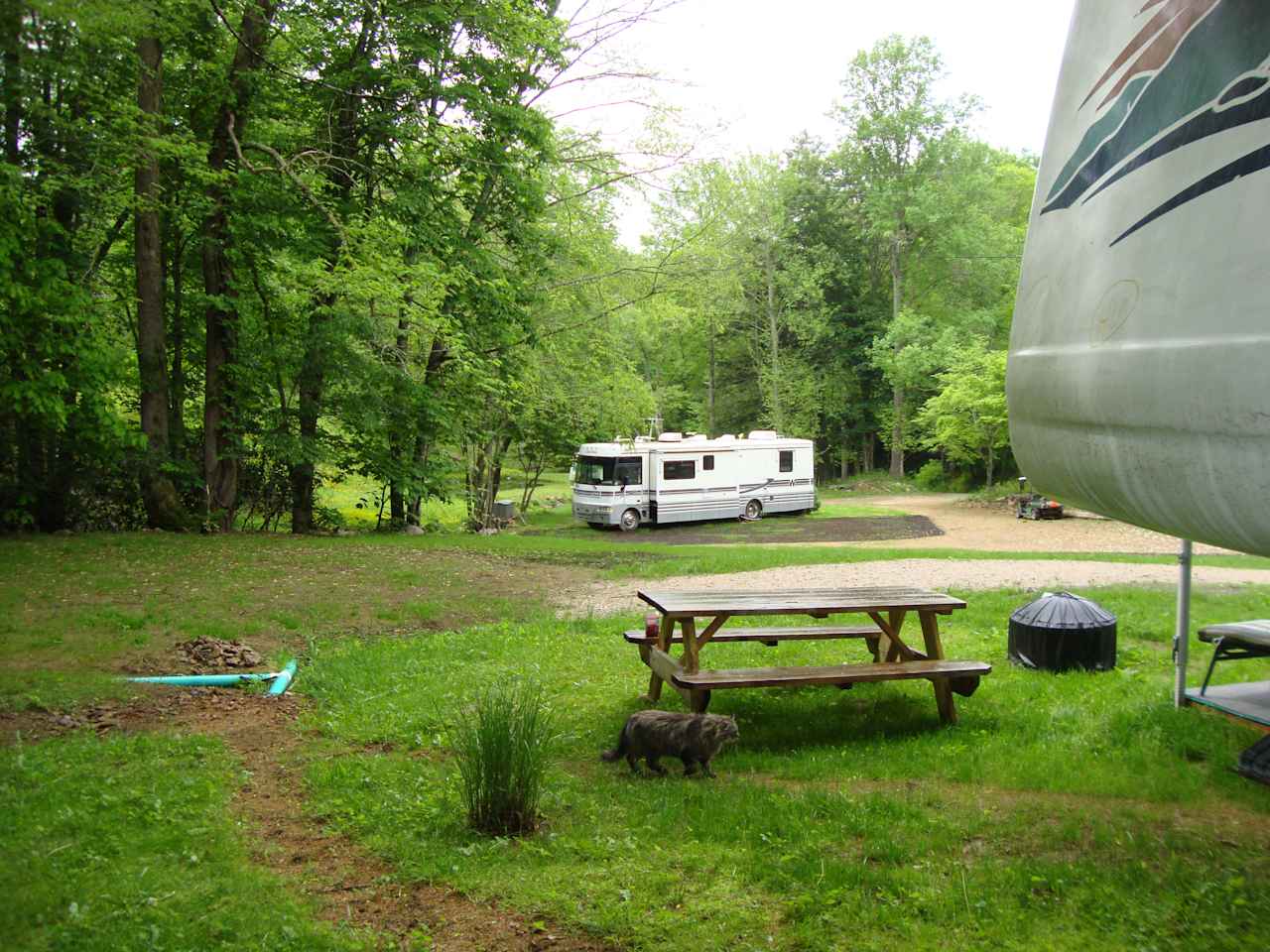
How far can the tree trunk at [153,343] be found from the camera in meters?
13.6

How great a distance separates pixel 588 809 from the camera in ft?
14.9

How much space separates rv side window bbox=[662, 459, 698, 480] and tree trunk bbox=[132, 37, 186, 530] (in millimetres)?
12962

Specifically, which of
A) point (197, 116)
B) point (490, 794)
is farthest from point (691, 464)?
point (490, 794)

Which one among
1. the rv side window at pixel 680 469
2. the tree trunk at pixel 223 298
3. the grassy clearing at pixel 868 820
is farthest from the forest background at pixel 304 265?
the grassy clearing at pixel 868 820

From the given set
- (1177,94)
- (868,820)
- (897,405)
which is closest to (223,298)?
→ (868,820)

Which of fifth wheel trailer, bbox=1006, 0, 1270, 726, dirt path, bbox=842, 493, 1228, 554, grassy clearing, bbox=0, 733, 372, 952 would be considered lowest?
dirt path, bbox=842, 493, 1228, 554

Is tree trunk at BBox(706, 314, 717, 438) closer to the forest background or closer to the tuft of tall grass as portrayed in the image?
the forest background

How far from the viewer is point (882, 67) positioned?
4059 centimetres

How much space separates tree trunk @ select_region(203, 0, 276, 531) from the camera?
1480 cm

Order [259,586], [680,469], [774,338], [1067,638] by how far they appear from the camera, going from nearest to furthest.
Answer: [1067,638], [259,586], [680,469], [774,338]

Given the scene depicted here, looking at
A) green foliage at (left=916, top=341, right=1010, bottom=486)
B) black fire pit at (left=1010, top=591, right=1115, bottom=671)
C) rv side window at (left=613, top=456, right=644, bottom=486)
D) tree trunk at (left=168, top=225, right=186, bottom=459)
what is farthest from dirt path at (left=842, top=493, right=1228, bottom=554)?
tree trunk at (left=168, top=225, right=186, bottom=459)

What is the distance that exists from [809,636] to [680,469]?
18970 millimetres

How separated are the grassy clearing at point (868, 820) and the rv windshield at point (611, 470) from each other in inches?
685

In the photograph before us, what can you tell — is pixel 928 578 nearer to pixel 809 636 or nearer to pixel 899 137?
pixel 809 636
